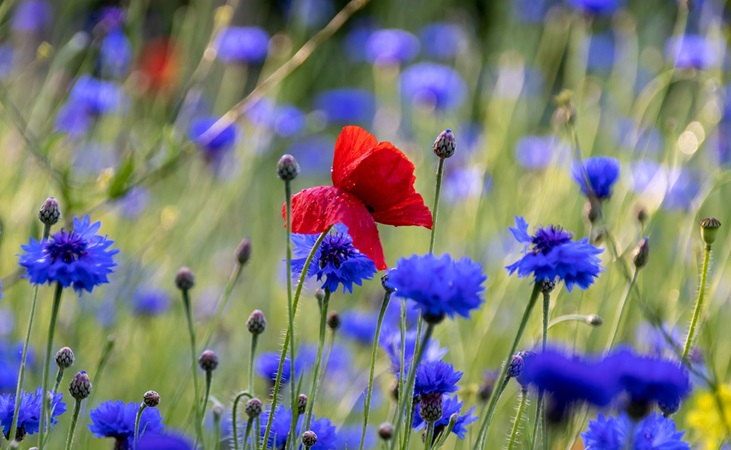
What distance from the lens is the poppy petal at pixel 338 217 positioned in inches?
33.6

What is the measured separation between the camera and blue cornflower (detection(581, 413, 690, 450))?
2.56ft

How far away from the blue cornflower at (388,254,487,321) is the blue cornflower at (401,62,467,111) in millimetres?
1906

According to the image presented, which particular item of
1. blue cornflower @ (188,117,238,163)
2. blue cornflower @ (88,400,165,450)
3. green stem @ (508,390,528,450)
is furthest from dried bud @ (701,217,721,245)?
blue cornflower @ (188,117,238,163)

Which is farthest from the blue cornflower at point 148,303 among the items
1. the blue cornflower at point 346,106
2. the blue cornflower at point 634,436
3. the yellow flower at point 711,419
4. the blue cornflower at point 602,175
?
the blue cornflower at point 346,106

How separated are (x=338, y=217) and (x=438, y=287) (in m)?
0.17

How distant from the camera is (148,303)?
1.85m

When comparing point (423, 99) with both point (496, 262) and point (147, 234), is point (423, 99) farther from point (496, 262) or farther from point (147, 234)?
point (147, 234)

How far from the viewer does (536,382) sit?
0.62 metres

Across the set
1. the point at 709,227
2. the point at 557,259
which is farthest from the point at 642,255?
the point at 557,259

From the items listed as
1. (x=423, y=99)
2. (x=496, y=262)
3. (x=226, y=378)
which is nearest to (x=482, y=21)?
(x=423, y=99)

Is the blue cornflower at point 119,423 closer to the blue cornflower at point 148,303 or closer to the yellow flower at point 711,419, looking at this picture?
the yellow flower at point 711,419

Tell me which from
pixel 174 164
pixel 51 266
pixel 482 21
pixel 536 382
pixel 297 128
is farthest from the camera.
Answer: pixel 482 21

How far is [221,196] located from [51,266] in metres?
1.32

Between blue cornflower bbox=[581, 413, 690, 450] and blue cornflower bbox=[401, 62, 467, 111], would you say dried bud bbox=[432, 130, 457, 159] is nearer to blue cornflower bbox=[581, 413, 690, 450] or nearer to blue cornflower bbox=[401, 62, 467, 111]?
blue cornflower bbox=[581, 413, 690, 450]
